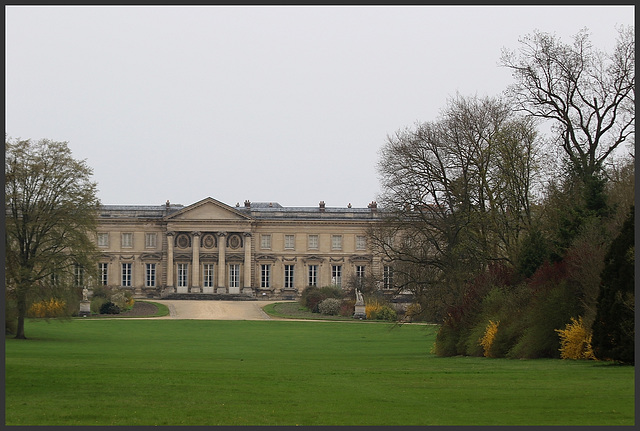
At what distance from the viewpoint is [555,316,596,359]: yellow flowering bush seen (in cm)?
2202

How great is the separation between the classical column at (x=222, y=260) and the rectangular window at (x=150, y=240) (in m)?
5.62

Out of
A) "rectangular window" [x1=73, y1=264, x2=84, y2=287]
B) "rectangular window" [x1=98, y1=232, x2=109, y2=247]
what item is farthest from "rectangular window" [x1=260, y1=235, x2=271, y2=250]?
"rectangular window" [x1=73, y1=264, x2=84, y2=287]

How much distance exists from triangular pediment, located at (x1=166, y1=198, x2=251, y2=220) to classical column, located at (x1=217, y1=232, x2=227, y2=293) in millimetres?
1616

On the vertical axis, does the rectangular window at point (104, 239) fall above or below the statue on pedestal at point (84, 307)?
above

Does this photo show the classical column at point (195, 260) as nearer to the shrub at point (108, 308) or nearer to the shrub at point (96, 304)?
the shrub at point (96, 304)

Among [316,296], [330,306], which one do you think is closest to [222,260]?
[316,296]

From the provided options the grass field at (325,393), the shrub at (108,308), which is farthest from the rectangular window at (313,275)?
the grass field at (325,393)

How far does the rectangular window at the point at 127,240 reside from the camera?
278 ft

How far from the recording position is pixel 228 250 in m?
84.8

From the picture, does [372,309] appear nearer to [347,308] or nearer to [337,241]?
[347,308]

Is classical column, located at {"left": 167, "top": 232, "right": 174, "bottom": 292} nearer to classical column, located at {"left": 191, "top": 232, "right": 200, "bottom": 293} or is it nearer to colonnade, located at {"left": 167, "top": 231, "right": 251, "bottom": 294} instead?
colonnade, located at {"left": 167, "top": 231, "right": 251, "bottom": 294}

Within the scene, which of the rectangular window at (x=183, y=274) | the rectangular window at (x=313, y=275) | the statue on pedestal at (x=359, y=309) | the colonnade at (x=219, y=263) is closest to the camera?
the statue on pedestal at (x=359, y=309)

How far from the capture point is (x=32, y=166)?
3806 centimetres

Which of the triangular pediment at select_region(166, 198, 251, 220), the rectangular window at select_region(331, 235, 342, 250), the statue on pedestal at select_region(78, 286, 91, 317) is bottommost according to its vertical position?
the statue on pedestal at select_region(78, 286, 91, 317)
